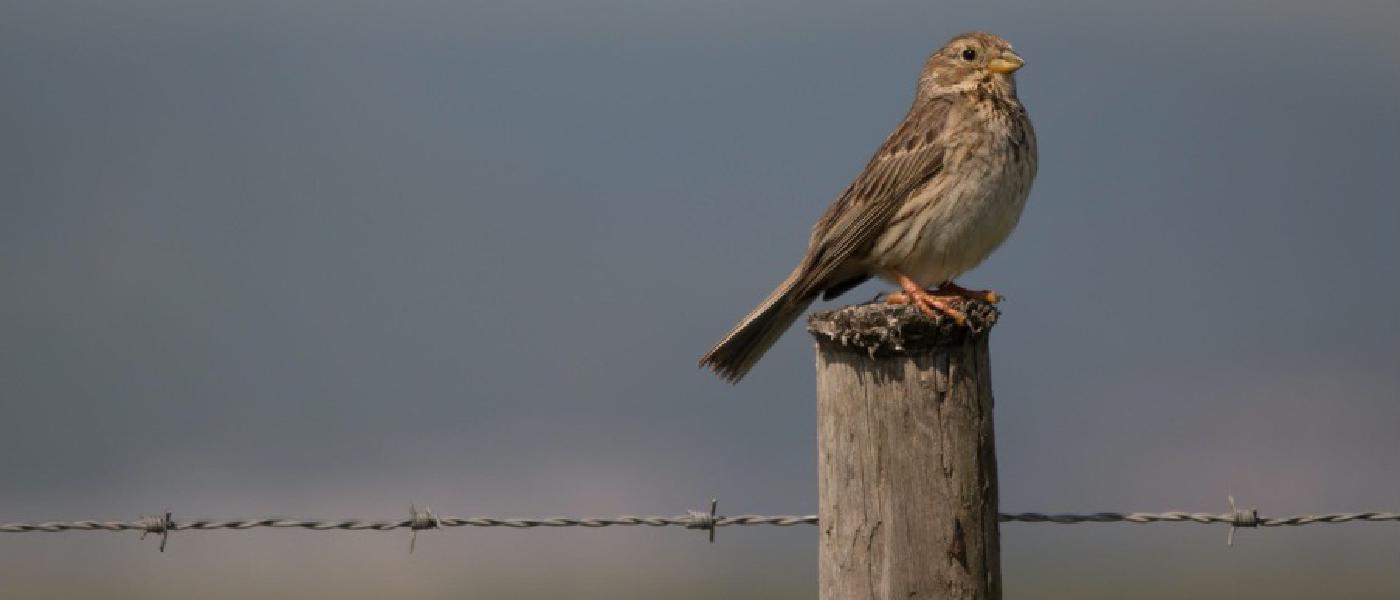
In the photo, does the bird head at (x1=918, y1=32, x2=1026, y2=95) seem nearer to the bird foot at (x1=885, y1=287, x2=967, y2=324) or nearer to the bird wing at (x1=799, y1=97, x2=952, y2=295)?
the bird wing at (x1=799, y1=97, x2=952, y2=295)

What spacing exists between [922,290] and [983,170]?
618 millimetres

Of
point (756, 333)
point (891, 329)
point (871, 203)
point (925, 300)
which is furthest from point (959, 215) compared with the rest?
point (891, 329)

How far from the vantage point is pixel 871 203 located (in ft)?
20.8

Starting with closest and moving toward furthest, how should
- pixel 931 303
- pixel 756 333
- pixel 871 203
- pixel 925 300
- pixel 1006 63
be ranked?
1. pixel 931 303
2. pixel 925 300
3. pixel 756 333
4. pixel 871 203
5. pixel 1006 63

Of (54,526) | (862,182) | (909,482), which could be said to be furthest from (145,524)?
(862,182)

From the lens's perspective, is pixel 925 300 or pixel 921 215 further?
pixel 921 215

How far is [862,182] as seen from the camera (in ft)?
21.3

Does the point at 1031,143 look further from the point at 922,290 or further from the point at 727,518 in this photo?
the point at 727,518

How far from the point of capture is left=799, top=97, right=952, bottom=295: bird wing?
6.26 meters

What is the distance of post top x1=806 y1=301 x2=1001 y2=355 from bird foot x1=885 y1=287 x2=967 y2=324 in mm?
20

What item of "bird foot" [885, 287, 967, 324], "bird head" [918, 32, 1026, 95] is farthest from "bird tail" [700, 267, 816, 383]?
"bird head" [918, 32, 1026, 95]

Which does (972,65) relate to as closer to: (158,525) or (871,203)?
(871,203)

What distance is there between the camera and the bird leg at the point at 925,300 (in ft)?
13.7

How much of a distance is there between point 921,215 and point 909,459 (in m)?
2.31
